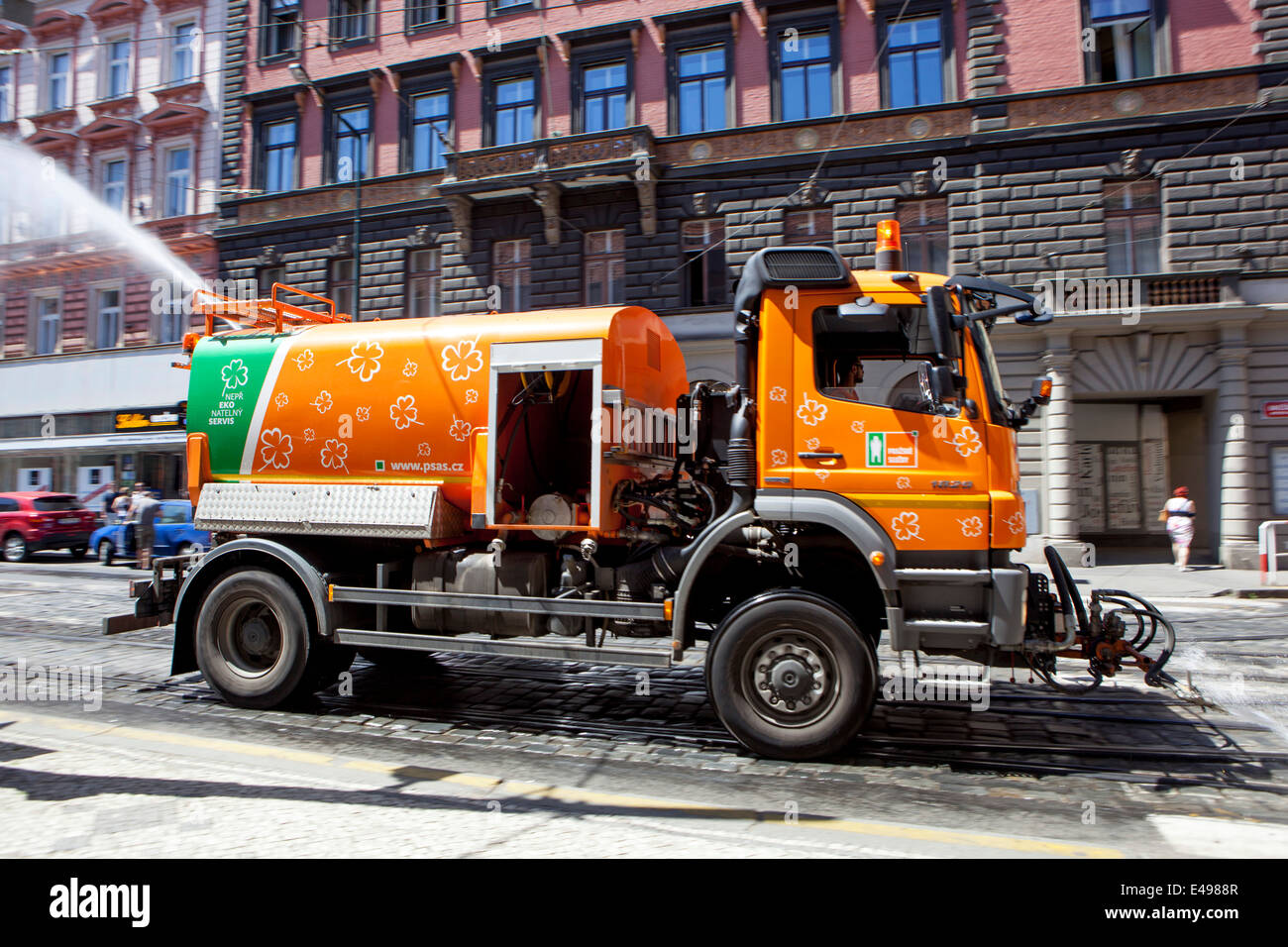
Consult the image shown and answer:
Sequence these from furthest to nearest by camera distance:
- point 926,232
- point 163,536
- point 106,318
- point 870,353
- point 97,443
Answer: point 106,318 < point 97,443 < point 926,232 < point 163,536 < point 870,353

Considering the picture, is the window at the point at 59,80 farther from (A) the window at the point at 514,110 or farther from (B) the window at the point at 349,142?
(A) the window at the point at 514,110

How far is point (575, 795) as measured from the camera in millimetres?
4551

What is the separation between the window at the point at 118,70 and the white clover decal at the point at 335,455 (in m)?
29.1

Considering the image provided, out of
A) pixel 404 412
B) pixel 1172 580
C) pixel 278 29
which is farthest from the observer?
pixel 278 29

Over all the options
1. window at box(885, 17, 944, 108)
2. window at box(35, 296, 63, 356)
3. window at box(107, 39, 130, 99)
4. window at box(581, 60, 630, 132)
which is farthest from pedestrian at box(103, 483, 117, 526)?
window at box(885, 17, 944, 108)

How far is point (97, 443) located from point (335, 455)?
83.4ft

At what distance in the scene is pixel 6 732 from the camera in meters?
5.66

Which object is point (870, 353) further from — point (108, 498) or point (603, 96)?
point (108, 498)

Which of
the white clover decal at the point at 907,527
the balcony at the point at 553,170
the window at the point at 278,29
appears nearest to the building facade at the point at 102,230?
the window at the point at 278,29

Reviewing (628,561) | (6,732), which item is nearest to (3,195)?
(6,732)

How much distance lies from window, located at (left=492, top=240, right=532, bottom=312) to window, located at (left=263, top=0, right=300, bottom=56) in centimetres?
1063

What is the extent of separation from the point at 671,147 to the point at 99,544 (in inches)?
694

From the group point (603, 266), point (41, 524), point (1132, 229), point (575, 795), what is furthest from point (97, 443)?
point (1132, 229)

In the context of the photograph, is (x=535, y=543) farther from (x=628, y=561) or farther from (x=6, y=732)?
(x=6, y=732)
